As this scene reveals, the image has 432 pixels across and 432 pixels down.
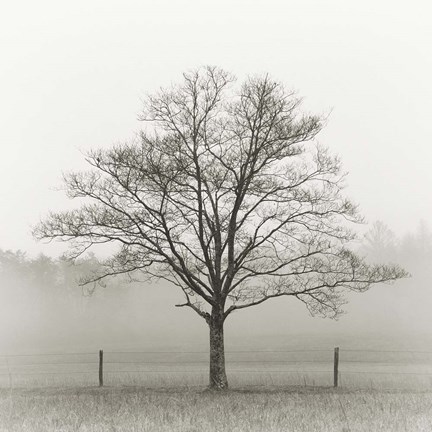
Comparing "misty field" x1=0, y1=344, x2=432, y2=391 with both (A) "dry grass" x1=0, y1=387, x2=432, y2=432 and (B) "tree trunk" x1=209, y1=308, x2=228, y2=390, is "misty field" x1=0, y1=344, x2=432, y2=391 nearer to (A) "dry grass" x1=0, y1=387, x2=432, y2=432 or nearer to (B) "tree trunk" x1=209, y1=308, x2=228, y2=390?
(B) "tree trunk" x1=209, y1=308, x2=228, y2=390

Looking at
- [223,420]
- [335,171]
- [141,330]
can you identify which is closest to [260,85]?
[335,171]

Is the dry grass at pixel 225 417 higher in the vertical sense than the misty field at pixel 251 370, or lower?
higher

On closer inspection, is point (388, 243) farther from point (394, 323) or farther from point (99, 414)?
point (99, 414)

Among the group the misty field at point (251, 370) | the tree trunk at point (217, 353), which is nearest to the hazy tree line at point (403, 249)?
the misty field at point (251, 370)

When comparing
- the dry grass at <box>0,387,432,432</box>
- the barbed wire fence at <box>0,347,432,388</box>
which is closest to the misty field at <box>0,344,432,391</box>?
the barbed wire fence at <box>0,347,432,388</box>

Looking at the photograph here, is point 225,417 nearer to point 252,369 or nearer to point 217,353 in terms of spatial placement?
point 217,353

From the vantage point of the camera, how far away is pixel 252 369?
3572 centimetres

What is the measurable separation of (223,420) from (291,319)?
84.6 m

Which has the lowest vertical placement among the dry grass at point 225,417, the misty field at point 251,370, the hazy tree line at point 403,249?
the misty field at point 251,370

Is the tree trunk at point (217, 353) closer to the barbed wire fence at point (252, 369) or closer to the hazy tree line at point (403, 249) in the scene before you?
the barbed wire fence at point (252, 369)

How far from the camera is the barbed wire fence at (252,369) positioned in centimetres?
2641

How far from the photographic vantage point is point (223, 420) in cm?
1064

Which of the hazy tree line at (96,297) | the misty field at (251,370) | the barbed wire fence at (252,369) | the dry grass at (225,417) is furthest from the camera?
the hazy tree line at (96,297)

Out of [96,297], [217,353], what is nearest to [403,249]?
[96,297]
